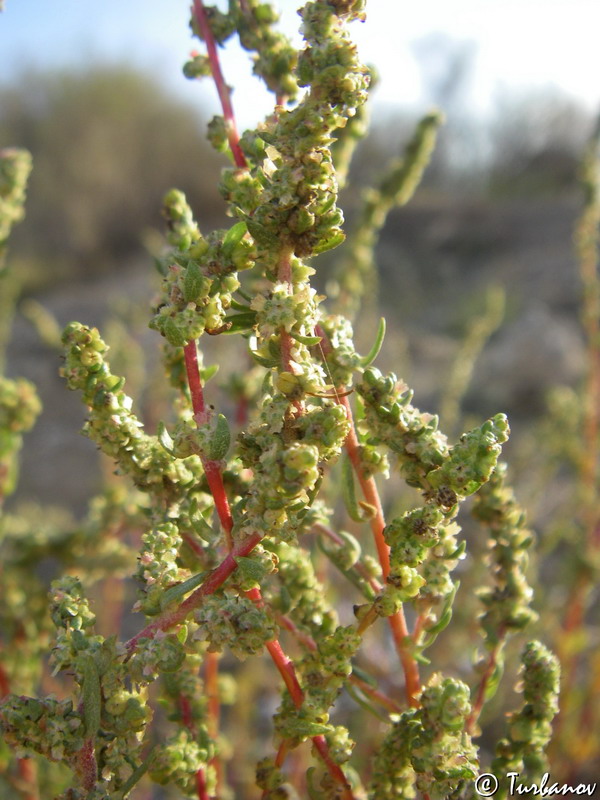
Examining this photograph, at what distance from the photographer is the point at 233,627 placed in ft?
1.35

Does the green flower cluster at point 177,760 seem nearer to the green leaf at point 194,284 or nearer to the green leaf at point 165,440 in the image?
the green leaf at point 165,440

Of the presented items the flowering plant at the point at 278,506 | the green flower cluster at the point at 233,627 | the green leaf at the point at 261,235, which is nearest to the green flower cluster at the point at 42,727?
the flowering plant at the point at 278,506

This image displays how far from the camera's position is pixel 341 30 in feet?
1.39

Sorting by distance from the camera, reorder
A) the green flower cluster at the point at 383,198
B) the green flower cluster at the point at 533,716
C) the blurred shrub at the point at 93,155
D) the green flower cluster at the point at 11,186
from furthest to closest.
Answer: the blurred shrub at the point at 93,155 → the green flower cluster at the point at 383,198 → the green flower cluster at the point at 11,186 → the green flower cluster at the point at 533,716

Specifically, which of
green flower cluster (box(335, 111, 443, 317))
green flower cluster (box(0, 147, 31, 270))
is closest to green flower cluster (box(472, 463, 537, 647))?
green flower cluster (box(335, 111, 443, 317))

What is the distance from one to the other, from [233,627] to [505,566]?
1.09 ft

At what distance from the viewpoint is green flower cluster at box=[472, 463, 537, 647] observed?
24.4 inches

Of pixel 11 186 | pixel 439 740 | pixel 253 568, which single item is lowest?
pixel 439 740

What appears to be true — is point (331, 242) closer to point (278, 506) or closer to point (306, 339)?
point (306, 339)

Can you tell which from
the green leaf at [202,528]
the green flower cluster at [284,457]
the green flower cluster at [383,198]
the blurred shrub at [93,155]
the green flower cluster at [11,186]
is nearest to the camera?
the green flower cluster at [284,457]

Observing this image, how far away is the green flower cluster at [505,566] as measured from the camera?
0.62m

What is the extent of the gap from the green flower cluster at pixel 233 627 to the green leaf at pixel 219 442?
90 millimetres

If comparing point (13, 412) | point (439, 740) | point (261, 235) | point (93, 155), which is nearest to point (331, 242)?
point (261, 235)

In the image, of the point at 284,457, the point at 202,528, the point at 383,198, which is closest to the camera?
the point at 284,457
